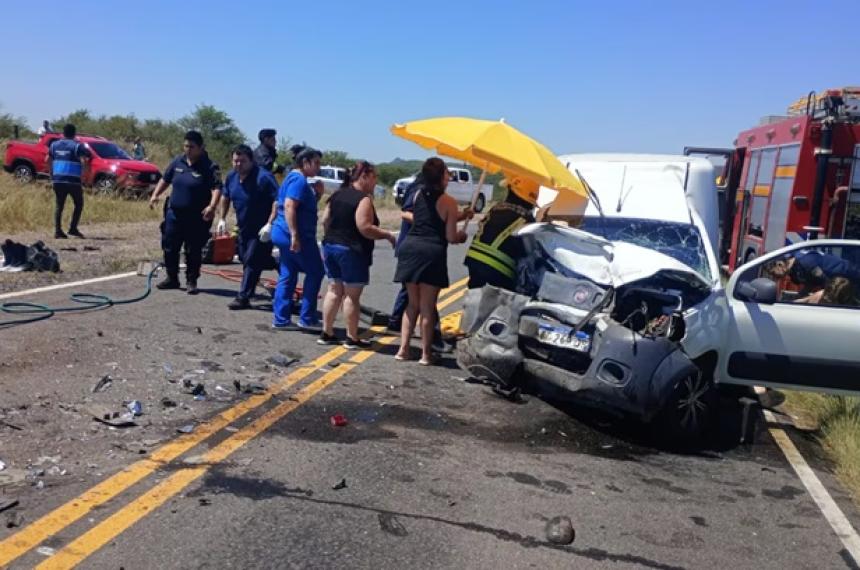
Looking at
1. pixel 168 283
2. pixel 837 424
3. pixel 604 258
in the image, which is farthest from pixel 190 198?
pixel 837 424

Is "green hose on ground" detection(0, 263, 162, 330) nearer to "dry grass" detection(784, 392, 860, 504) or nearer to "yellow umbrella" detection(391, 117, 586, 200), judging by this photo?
"yellow umbrella" detection(391, 117, 586, 200)

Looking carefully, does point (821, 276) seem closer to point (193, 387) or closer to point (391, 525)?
point (391, 525)

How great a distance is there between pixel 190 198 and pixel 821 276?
21.6ft

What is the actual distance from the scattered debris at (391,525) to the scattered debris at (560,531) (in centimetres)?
76

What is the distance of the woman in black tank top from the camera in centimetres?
766

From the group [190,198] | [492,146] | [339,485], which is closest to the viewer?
[339,485]

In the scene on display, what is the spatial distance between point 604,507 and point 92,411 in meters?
3.36

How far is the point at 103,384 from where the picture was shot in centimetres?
601

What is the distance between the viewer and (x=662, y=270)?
20.2 ft

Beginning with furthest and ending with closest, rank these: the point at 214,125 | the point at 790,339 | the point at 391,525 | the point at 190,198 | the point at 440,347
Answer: the point at 214,125 → the point at 190,198 → the point at 440,347 → the point at 790,339 → the point at 391,525

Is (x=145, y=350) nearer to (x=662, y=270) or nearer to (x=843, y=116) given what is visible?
(x=662, y=270)

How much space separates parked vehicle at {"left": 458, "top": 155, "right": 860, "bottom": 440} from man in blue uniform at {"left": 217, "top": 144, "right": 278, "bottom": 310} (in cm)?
324

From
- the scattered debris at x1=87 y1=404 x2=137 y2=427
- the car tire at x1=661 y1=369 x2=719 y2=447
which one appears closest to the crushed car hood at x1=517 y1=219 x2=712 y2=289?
the car tire at x1=661 y1=369 x2=719 y2=447

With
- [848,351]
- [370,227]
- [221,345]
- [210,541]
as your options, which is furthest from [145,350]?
[848,351]
